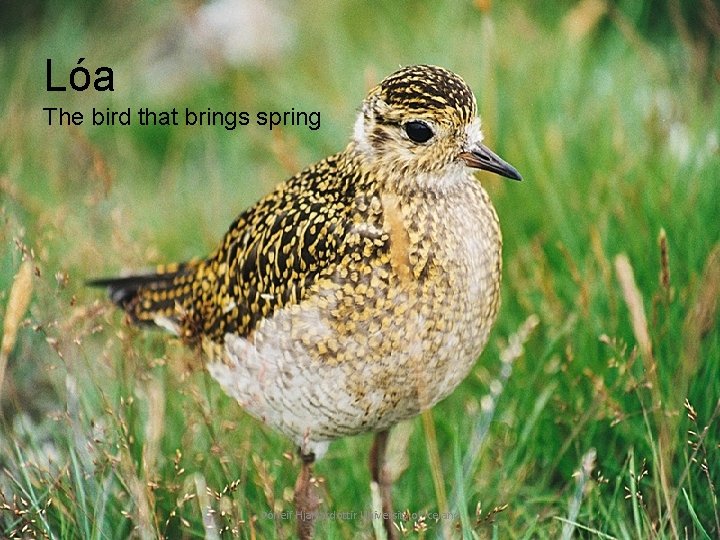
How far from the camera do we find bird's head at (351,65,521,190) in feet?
11.6

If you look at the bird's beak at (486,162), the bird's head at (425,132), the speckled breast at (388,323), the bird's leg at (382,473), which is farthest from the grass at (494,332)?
the bird's head at (425,132)

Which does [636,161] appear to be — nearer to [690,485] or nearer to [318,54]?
[690,485]

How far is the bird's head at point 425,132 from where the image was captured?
11.6ft

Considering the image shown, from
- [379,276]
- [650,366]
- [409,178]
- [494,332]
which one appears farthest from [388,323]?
[494,332]

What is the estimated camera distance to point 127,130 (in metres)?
8.07

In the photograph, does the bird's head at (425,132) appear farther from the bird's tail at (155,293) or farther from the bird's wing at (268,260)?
the bird's tail at (155,293)

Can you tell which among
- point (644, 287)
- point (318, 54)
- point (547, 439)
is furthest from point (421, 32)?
point (547, 439)

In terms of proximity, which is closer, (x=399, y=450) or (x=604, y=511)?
(x=604, y=511)

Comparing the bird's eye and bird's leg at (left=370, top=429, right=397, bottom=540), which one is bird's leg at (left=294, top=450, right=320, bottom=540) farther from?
the bird's eye

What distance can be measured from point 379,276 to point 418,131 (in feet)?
1.60

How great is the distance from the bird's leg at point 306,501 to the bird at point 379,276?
1 cm

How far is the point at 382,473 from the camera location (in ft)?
14.3

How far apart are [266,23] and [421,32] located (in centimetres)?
180

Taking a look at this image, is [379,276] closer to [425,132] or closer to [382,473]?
[425,132]
